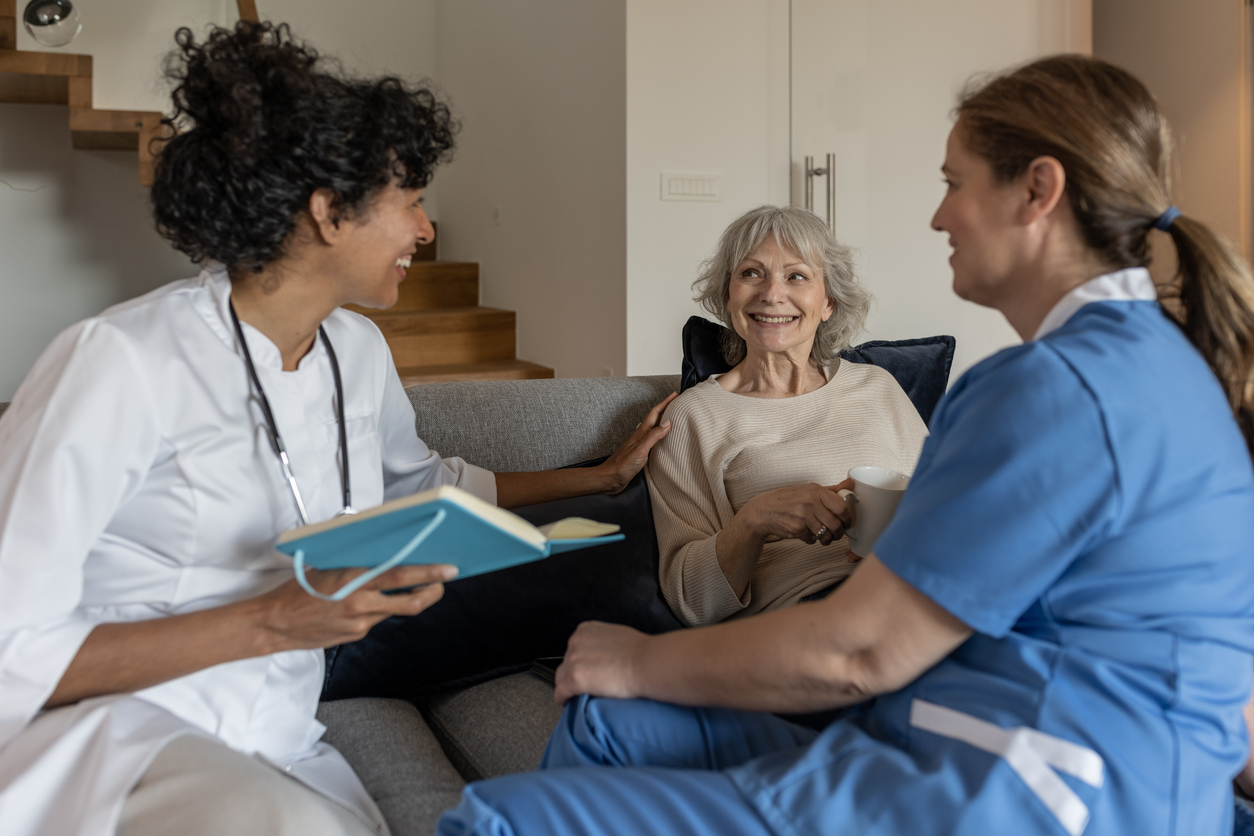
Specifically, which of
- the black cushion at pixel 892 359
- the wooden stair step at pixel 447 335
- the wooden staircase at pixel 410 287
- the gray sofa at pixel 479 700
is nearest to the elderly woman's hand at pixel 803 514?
the gray sofa at pixel 479 700

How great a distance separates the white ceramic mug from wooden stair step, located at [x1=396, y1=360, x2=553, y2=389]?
126 inches

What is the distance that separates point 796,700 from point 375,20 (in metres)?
5.78

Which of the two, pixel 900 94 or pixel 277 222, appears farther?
pixel 900 94

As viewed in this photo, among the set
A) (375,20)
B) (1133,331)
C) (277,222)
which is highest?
(375,20)

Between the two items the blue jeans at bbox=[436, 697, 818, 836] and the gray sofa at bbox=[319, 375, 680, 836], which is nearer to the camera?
the blue jeans at bbox=[436, 697, 818, 836]

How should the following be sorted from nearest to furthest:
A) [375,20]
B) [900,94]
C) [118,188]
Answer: [900,94], [118,188], [375,20]

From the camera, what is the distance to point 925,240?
4.02m

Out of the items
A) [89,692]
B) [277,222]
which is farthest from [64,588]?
[277,222]

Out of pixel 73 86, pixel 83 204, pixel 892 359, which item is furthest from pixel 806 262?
pixel 83 204

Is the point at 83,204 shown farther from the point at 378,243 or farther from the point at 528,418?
the point at 378,243

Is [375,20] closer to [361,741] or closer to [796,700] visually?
[361,741]

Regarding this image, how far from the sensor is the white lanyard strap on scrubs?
2.56 ft

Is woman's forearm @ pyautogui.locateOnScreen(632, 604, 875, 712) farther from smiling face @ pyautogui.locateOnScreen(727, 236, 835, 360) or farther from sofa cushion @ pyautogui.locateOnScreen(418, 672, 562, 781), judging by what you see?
smiling face @ pyautogui.locateOnScreen(727, 236, 835, 360)

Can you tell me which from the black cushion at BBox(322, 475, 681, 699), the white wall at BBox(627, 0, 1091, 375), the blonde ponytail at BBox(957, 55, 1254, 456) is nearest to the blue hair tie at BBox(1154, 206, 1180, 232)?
the blonde ponytail at BBox(957, 55, 1254, 456)
